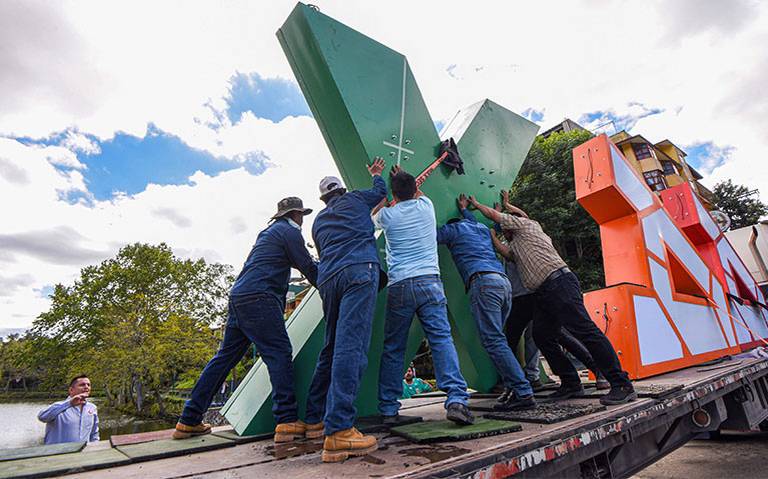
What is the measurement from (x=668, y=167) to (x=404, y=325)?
34.8 m

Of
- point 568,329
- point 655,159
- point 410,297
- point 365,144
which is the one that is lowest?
point 568,329

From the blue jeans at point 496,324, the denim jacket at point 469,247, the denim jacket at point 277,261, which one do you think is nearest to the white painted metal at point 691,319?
the denim jacket at point 469,247

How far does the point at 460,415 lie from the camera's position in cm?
214

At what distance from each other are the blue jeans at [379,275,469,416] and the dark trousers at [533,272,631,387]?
40.7 inches

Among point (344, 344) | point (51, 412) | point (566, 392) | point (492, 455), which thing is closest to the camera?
point (492, 455)

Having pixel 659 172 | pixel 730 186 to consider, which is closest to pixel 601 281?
pixel 659 172

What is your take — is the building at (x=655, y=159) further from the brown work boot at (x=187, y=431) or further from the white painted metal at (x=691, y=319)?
the brown work boot at (x=187, y=431)

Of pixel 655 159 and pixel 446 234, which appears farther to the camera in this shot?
pixel 655 159

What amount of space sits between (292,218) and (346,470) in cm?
183

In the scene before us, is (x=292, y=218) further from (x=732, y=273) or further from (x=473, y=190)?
(x=732, y=273)

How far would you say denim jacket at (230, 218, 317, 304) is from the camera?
2.63 metres

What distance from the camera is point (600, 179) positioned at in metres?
5.15

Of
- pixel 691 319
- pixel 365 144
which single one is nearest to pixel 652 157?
pixel 691 319

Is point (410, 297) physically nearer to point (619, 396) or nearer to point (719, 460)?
point (619, 396)
